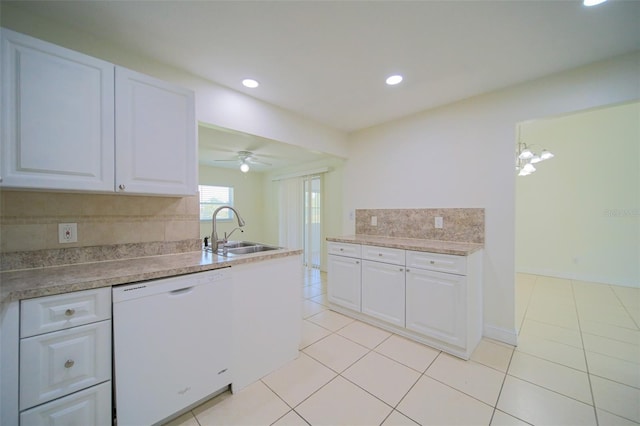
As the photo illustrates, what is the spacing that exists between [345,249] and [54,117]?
8.24 feet

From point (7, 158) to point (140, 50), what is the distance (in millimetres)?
1121

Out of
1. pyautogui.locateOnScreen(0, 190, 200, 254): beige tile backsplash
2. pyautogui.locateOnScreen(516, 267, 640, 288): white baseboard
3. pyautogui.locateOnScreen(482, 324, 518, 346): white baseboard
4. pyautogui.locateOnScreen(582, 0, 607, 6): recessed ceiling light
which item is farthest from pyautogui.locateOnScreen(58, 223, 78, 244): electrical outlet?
pyautogui.locateOnScreen(516, 267, 640, 288): white baseboard

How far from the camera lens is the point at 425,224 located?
2756 millimetres

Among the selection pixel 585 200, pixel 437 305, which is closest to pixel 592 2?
pixel 437 305

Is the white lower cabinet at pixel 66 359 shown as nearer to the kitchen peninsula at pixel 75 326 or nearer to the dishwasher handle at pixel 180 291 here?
the kitchen peninsula at pixel 75 326

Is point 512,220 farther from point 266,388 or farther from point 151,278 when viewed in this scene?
point 151,278

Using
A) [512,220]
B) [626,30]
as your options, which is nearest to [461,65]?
[626,30]

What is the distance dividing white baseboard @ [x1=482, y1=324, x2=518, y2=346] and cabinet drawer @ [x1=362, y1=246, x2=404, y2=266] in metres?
1.10

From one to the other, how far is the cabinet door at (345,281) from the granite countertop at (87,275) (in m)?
1.31

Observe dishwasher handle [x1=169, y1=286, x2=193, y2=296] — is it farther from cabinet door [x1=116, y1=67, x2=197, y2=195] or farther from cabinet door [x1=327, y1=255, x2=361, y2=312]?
cabinet door [x1=327, y1=255, x2=361, y2=312]

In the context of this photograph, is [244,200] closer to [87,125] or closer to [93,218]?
[93,218]

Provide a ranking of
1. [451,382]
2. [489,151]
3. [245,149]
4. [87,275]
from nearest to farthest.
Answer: [87,275] < [451,382] < [489,151] < [245,149]

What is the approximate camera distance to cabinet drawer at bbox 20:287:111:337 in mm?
997

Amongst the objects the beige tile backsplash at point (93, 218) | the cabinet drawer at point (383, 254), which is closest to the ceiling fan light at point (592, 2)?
the cabinet drawer at point (383, 254)
